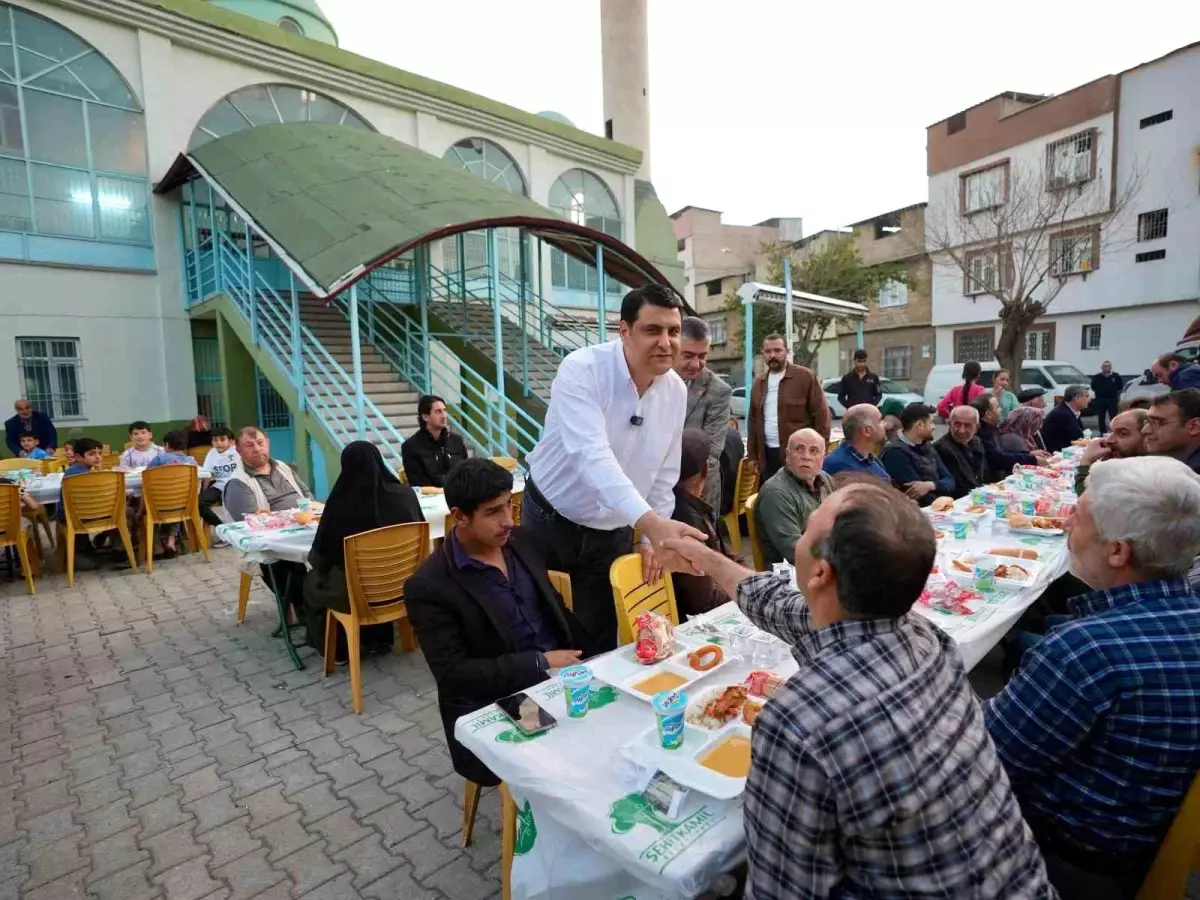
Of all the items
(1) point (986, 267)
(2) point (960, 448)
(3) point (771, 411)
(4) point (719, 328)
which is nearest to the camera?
(2) point (960, 448)

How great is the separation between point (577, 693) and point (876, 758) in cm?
100

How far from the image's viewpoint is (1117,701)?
148 cm

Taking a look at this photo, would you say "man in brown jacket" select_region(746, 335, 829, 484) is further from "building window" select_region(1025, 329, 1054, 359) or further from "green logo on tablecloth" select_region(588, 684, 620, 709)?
"building window" select_region(1025, 329, 1054, 359)

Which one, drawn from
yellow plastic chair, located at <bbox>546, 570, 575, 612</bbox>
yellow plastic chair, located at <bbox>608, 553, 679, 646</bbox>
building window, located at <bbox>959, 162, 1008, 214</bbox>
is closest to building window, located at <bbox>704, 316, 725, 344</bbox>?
building window, located at <bbox>959, 162, 1008, 214</bbox>

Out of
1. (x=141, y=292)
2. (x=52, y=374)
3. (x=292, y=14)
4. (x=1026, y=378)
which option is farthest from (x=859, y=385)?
(x=292, y=14)

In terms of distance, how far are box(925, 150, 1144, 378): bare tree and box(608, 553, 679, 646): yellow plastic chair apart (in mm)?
19027

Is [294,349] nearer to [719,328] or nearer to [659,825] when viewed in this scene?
[659,825]

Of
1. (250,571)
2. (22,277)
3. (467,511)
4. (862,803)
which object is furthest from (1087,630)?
(22,277)

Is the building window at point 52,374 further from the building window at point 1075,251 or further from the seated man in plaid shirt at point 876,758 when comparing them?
the building window at point 1075,251

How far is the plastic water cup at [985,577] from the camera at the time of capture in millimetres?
2973

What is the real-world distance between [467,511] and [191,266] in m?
11.5

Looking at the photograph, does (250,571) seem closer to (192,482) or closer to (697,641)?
(192,482)

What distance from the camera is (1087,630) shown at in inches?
60.2

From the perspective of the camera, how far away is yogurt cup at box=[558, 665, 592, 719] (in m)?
1.91
